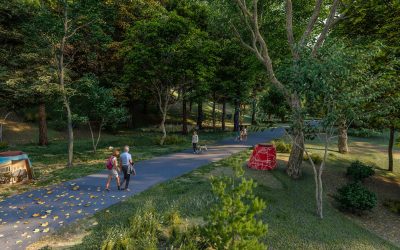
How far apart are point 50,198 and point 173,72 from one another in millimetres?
16586

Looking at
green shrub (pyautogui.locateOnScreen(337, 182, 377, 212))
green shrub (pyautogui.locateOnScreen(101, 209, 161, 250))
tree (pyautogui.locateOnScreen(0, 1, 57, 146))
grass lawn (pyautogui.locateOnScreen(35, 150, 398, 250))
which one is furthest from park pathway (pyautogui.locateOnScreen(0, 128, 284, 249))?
tree (pyautogui.locateOnScreen(0, 1, 57, 146))

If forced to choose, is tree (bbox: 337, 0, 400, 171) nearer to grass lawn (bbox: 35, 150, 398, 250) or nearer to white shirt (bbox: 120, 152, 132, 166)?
grass lawn (bbox: 35, 150, 398, 250)

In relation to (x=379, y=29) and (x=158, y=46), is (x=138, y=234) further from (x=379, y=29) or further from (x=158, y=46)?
(x=158, y=46)

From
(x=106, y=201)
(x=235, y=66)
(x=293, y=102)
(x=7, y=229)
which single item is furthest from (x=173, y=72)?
(x=7, y=229)

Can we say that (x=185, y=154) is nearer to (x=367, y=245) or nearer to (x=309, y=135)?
(x=309, y=135)

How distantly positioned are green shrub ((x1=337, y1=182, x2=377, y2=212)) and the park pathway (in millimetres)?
4913

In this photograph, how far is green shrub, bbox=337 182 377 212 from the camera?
1304cm

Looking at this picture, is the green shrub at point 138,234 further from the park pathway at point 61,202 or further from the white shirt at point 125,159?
the white shirt at point 125,159

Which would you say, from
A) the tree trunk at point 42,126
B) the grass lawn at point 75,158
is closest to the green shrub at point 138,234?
the grass lawn at point 75,158

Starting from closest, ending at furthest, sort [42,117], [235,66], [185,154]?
[185,154], [42,117], [235,66]

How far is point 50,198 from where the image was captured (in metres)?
11.9

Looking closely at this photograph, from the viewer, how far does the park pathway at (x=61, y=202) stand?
8.94 metres

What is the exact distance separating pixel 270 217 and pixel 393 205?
918 cm

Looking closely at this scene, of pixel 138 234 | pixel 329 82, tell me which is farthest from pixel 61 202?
pixel 329 82
